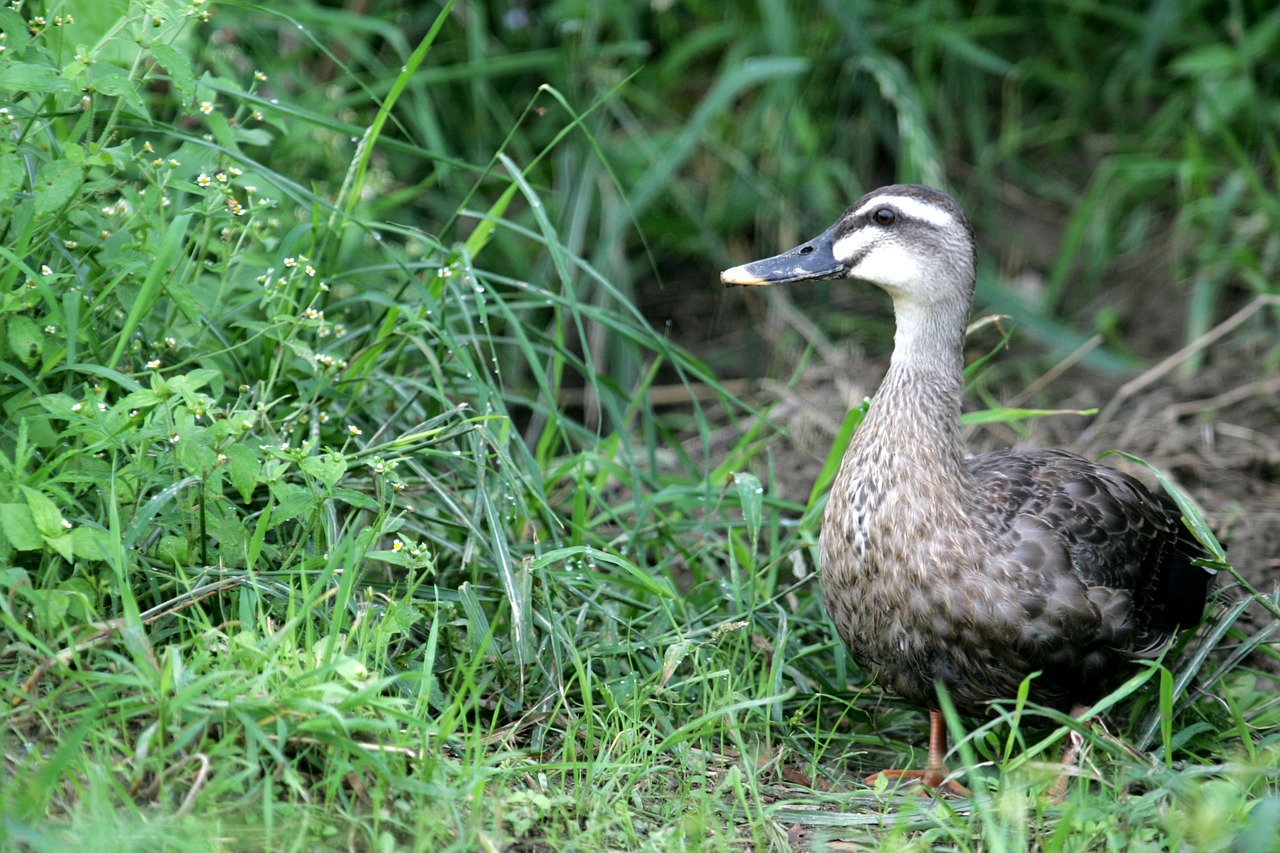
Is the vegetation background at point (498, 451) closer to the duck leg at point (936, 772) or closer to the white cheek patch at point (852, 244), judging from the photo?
the duck leg at point (936, 772)

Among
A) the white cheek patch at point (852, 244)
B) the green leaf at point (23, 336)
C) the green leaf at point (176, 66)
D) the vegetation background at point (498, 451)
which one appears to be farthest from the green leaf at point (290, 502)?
the white cheek patch at point (852, 244)

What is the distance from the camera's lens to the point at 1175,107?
5250 mm

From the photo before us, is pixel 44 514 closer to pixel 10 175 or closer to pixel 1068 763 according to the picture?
pixel 10 175

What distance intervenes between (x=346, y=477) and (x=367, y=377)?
29 centimetres

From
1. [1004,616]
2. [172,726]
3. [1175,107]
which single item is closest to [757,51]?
[1175,107]

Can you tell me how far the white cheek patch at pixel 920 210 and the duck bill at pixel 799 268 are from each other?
0.17 meters

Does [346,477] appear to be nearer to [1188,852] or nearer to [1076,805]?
[1076,805]

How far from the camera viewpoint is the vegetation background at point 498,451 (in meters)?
2.39

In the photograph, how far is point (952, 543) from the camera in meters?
2.94

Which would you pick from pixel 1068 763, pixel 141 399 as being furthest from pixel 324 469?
pixel 1068 763

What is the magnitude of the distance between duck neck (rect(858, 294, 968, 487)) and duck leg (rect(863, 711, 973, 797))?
1.98 ft

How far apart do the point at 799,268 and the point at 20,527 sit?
6.14 ft

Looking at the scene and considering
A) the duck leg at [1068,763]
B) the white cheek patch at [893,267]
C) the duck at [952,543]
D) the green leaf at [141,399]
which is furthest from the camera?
the white cheek patch at [893,267]

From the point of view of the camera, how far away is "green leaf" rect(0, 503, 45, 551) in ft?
7.91
